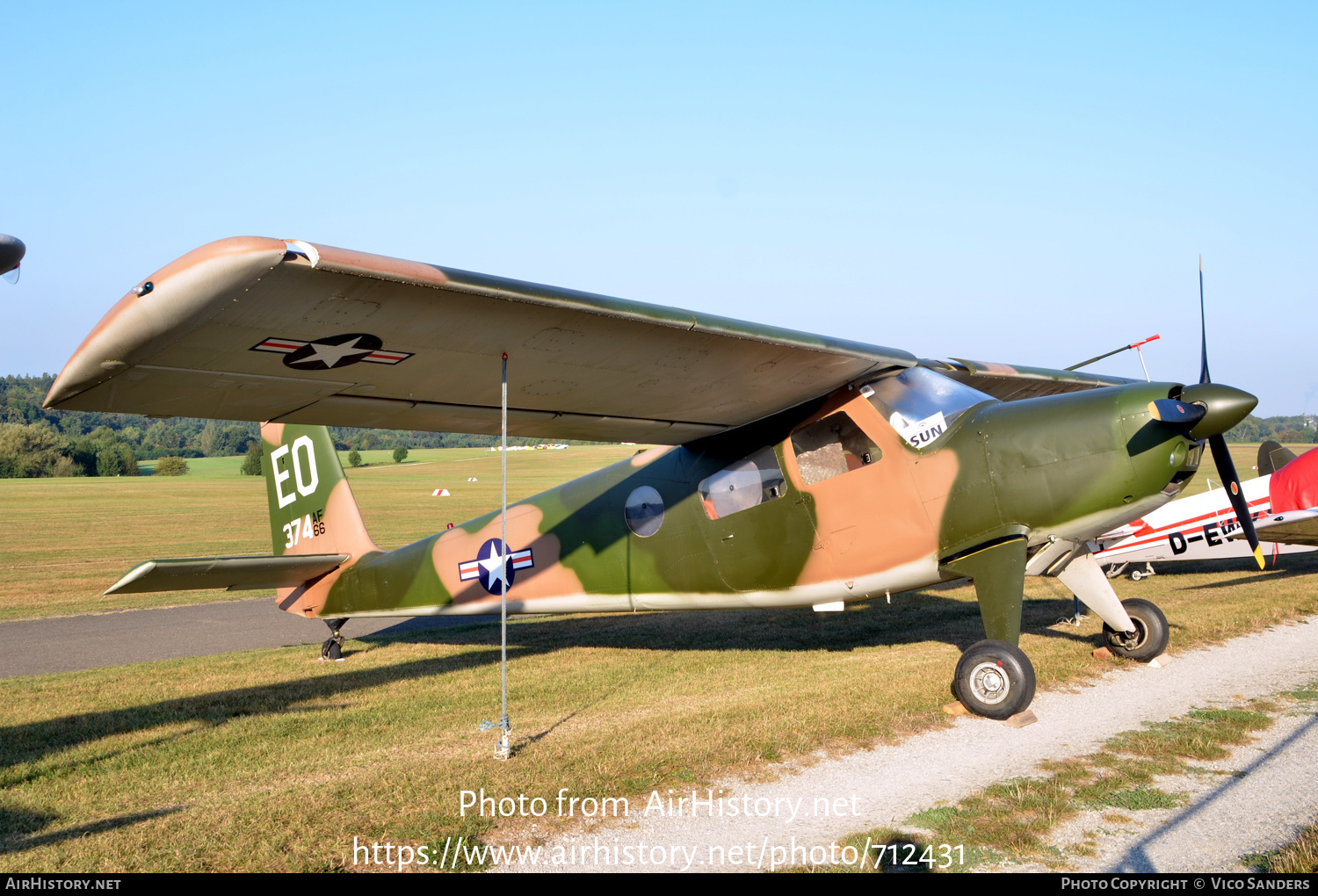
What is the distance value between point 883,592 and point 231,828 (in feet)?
17.3

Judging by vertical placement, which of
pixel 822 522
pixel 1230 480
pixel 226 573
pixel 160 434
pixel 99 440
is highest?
pixel 160 434

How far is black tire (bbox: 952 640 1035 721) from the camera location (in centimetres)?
625

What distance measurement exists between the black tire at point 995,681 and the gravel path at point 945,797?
0.49 ft

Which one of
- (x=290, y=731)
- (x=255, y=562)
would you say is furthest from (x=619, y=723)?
(x=255, y=562)

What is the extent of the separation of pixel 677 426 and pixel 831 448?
1463mm

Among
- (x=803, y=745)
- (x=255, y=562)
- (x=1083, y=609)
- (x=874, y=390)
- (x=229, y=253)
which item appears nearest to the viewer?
(x=229, y=253)

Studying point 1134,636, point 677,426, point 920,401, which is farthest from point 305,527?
point 1134,636

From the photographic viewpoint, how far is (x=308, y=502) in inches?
440

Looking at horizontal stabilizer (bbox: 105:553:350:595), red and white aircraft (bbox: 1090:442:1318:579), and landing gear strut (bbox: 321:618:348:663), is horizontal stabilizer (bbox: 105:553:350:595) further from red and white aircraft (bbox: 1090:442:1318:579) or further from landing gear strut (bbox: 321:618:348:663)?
red and white aircraft (bbox: 1090:442:1318:579)

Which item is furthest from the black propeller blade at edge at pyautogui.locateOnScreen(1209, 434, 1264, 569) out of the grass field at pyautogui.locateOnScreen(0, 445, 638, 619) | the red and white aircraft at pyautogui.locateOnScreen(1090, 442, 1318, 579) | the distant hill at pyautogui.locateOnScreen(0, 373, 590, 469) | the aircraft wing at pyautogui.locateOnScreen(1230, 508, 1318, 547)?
the distant hill at pyautogui.locateOnScreen(0, 373, 590, 469)

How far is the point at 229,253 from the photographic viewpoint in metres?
3.88

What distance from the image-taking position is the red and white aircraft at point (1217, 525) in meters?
14.3

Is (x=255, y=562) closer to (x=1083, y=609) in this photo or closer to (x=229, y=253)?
(x=229, y=253)

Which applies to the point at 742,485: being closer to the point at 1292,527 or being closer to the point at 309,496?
the point at 309,496
